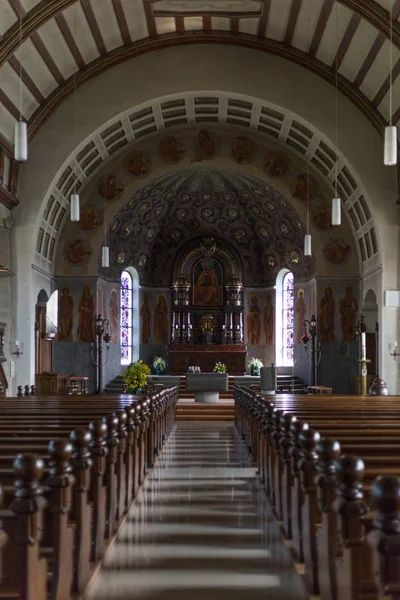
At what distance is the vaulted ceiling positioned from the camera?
616 inches

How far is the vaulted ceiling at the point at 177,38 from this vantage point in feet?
51.3

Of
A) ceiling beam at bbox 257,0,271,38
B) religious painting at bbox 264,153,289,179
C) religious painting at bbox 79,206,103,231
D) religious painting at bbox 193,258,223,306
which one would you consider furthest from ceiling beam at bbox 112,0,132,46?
religious painting at bbox 193,258,223,306

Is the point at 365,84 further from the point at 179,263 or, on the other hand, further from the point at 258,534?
the point at 258,534

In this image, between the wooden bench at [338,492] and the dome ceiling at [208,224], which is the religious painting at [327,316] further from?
the wooden bench at [338,492]

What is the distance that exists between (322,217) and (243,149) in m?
3.29

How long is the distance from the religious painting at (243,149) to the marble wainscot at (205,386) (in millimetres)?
6910

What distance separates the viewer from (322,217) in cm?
2297

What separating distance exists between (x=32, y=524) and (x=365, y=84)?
17854mm

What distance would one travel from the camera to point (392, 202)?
2008 centimetres

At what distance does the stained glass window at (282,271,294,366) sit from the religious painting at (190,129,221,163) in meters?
6.92

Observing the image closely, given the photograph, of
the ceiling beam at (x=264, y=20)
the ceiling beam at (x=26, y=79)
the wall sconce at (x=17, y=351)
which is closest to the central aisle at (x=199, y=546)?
the wall sconce at (x=17, y=351)

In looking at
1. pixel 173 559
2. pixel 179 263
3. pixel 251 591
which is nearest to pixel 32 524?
pixel 251 591

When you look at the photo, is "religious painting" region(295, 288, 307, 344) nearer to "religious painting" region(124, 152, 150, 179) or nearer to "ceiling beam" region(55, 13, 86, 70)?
"religious painting" region(124, 152, 150, 179)

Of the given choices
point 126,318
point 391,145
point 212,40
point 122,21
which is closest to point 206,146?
point 212,40
